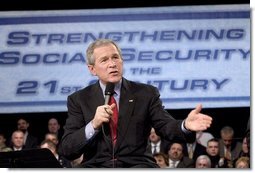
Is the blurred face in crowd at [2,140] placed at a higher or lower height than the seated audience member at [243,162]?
higher

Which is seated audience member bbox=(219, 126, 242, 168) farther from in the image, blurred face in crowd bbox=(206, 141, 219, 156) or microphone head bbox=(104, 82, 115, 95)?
microphone head bbox=(104, 82, 115, 95)

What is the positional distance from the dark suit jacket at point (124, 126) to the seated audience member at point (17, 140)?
253 cm

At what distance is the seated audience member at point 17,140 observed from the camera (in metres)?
6.92

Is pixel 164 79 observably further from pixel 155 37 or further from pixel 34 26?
pixel 34 26

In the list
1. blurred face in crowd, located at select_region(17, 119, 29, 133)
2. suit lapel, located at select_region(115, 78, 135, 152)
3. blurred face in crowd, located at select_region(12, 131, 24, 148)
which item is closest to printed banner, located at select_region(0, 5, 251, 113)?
blurred face in crowd, located at select_region(17, 119, 29, 133)

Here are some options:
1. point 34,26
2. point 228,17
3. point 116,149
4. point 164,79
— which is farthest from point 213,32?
point 116,149

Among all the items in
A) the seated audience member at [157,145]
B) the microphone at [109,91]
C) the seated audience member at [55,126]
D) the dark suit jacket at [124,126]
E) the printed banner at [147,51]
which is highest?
the printed banner at [147,51]

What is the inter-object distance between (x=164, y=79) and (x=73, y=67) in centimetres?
102

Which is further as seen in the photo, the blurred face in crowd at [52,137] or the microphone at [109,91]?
the blurred face in crowd at [52,137]

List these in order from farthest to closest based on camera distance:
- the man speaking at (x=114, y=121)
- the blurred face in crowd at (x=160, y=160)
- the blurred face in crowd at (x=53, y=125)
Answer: the blurred face in crowd at (x=53, y=125)
the blurred face in crowd at (x=160, y=160)
the man speaking at (x=114, y=121)

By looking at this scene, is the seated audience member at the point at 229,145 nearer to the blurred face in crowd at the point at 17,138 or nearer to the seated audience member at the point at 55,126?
the seated audience member at the point at 55,126

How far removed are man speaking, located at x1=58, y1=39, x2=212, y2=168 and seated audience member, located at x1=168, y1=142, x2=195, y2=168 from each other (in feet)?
7.87

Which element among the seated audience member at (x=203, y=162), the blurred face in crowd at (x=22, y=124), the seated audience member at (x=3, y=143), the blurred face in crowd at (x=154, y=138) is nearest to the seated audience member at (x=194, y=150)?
the seated audience member at (x=203, y=162)

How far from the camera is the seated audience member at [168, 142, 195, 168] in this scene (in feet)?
22.5
